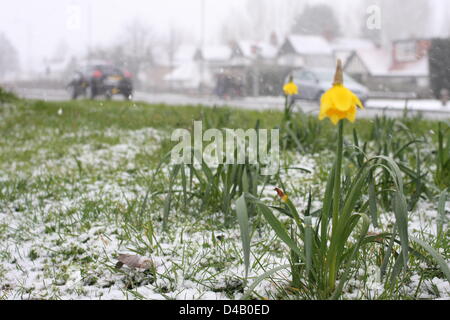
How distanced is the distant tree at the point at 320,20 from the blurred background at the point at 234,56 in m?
0.78

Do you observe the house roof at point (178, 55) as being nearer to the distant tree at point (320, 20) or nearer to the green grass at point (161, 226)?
the distant tree at point (320, 20)

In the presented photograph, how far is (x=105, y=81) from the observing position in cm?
943

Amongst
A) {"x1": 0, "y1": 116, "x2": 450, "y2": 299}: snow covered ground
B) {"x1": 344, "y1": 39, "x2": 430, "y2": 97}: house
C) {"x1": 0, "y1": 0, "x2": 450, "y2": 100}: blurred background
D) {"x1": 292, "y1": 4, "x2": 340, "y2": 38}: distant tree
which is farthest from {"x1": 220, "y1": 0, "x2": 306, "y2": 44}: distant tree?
{"x1": 0, "y1": 116, "x2": 450, "y2": 299}: snow covered ground

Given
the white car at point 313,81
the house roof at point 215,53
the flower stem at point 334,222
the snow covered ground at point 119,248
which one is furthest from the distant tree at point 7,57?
the flower stem at point 334,222

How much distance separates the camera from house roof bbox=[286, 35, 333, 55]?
10.2 meters

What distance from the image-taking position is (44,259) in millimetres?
1718

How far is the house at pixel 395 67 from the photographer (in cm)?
1086

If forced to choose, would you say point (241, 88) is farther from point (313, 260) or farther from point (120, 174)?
point (313, 260)

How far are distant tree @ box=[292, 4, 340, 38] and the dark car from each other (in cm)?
679

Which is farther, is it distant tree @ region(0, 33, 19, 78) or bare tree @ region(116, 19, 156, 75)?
distant tree @ region(0, 33, 19, 78)

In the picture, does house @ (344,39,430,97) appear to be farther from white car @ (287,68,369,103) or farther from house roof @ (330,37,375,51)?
white car @ (287,68,369,103)

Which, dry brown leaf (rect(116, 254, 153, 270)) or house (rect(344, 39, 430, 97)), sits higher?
house (rect(344, 39, 430, 97))

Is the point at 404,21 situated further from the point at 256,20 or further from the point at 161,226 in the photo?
the point at 161,226

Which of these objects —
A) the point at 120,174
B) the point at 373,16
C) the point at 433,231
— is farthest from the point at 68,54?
the point at 433,231
